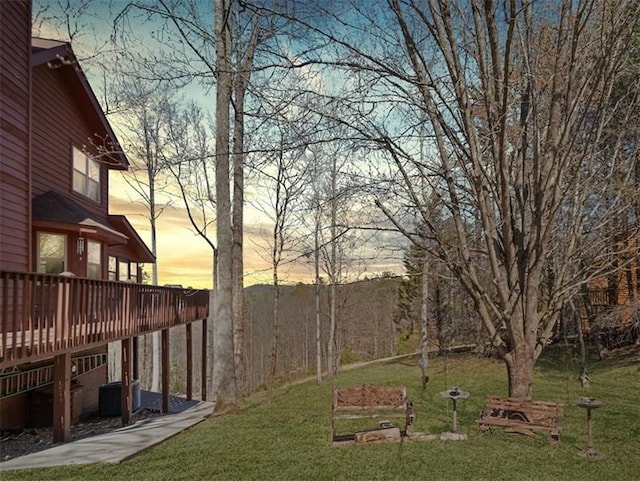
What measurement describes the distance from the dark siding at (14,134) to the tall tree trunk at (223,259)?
3.61 metres

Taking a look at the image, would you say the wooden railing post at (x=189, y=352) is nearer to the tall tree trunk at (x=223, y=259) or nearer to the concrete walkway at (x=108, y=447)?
the tall tree trunk at (x=223, y=259)

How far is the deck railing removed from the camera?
628 centimetres

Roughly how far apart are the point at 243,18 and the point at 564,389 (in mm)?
12257

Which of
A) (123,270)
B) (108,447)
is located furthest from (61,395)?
(123,270)

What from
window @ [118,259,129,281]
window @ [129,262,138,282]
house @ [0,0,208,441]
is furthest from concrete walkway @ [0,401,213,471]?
window @ [129,262,138,282]

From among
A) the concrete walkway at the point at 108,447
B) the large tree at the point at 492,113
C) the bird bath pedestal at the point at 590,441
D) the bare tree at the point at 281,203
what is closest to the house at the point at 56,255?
the concrete walkway at the point at 108,447

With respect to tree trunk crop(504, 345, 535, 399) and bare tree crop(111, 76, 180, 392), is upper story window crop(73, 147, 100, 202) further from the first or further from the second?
tree trunk crop(504, 345, 535, 399)

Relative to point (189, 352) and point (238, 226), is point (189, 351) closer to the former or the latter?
point (189, 352)

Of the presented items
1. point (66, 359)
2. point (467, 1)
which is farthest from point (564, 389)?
point (66, 359)

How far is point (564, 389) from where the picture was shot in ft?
44.6

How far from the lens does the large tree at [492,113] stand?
5.67 m

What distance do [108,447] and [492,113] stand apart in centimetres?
716

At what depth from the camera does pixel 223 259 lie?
11.3 metres

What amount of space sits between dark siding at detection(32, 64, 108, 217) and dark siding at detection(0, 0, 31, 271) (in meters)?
1.53
